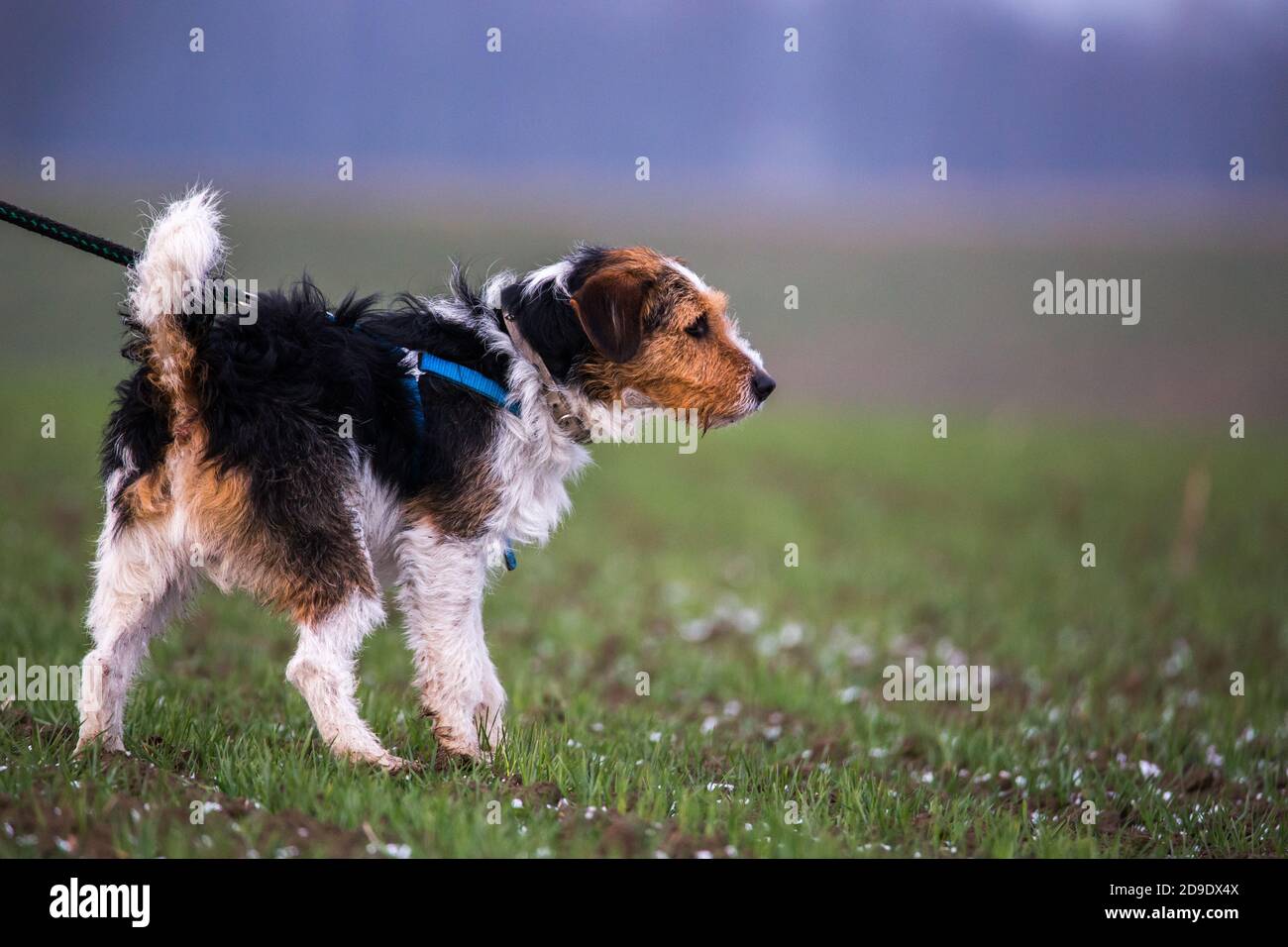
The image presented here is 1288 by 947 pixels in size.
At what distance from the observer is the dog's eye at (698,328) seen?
5.75m

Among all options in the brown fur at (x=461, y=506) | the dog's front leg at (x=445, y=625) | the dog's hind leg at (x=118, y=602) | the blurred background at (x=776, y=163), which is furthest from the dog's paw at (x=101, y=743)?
the blurred background at (x=776, y=163)

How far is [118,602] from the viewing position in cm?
493

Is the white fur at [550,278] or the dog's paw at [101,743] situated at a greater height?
the white fur at [550,278]

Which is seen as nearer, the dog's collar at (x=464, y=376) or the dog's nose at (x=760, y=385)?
the dog's collar at (x=464, y=376)

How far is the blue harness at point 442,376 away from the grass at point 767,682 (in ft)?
5.12

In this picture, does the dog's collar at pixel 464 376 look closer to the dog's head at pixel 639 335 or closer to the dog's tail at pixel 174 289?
the dog's head at pixel 639 335

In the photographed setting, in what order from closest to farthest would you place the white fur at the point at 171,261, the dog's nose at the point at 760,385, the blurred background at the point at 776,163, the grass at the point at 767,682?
the grass at the point at 767,682
the white fur at the point at 171,261
the dog's nose at the point at 760,385
the blurred background at the point at 776,163

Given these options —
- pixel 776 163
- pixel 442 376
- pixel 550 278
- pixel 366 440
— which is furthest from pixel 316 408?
pixel 776 163

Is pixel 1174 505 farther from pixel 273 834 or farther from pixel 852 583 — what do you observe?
pixel 273 834

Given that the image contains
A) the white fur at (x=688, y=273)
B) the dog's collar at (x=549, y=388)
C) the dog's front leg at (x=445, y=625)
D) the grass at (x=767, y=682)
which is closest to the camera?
the grass at (x=767, y=682)

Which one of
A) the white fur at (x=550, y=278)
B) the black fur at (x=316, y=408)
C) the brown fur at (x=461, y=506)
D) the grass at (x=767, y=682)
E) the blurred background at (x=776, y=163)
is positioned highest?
the blurred background at (x=776, y=163)

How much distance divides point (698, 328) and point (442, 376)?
127cm

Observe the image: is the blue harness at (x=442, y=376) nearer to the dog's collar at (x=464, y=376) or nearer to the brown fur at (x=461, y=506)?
the dog's collar at (x=464, y=376)

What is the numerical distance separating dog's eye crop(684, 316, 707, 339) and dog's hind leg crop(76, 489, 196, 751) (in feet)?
8.30
